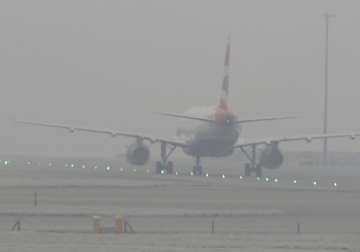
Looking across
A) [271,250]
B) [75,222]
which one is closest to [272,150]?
[75,222]

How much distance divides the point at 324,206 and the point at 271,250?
2519 cm

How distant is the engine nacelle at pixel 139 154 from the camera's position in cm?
10838

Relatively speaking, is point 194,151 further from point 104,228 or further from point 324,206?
point 104,228

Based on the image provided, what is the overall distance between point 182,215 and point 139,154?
187 feet

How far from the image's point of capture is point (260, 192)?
7194 cm

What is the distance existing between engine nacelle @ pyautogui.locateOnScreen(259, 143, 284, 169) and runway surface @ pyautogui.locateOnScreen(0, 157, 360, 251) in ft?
73.3

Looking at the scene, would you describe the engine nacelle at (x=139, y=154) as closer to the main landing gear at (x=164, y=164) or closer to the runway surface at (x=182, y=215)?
the main landing gear at (x=164, y=164)

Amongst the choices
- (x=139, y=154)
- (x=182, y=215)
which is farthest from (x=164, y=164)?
(x=182, y=215)

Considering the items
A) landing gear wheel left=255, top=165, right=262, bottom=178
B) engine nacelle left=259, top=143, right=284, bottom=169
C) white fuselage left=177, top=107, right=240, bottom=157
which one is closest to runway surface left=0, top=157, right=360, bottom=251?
landing gear wheel left=255, top=165, right=262, bottom=178

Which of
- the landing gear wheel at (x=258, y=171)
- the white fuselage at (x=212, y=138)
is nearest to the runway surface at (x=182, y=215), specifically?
the landing gear wheel at (x=258, y=171)

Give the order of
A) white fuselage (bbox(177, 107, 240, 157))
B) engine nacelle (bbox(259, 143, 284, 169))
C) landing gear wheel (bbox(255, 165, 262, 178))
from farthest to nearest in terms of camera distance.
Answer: engine nacelle (bbox(259, 143, 284, 169)), white fuselage (bbox(177, 107, 240, 157)), landing gear wheel (bbox(255, 165, 262, 178))

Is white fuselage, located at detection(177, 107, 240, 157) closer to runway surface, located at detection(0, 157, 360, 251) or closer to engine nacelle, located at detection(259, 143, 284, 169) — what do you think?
engine nacelle, located at detection(259, 143, 284, 169)

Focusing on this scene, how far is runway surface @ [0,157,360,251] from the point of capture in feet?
121

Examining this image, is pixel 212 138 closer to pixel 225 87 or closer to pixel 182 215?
pixel 225 87
